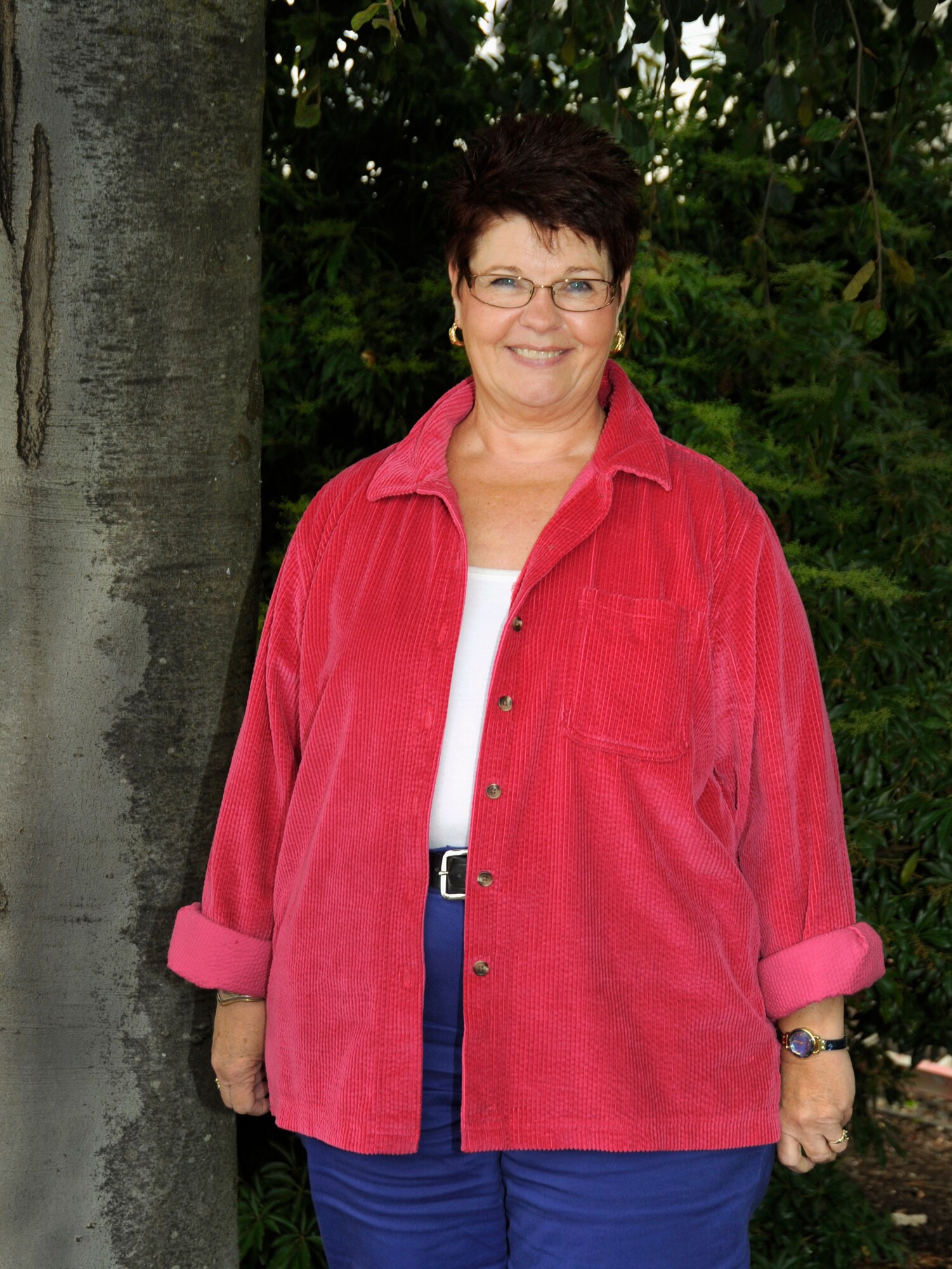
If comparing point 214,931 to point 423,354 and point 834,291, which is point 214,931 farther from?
point 834,291

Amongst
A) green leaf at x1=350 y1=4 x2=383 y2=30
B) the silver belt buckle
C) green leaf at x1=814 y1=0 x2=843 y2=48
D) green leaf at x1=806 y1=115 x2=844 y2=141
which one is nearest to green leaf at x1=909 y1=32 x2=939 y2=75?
green leaf at x1=806 y1=115 x2=844 y2=141

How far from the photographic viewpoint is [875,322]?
2.45 meters

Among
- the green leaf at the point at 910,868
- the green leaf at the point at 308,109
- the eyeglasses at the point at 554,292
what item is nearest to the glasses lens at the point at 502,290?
the eyeglasses at the point at 554,292

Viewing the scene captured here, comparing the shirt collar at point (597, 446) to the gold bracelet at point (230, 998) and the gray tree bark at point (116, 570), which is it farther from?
the gold bracelet at point (230, 998)

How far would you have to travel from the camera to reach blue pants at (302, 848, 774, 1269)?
1.78 metres

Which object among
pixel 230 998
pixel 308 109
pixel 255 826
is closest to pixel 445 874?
Answer: pixel 255 826

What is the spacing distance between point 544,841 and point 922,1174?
2.69 meters

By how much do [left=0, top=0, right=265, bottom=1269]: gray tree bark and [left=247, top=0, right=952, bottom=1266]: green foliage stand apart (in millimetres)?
518

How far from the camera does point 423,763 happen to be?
182 cm

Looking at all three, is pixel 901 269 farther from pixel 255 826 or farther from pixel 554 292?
pixel 255 826

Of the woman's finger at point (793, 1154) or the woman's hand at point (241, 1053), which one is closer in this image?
the woman's finger at point (793, 1154)

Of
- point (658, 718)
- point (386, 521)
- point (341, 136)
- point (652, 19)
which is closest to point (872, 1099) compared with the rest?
point (658, 718)

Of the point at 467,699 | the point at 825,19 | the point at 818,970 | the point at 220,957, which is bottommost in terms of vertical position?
the point at 220,957

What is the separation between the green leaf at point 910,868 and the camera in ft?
9.11
